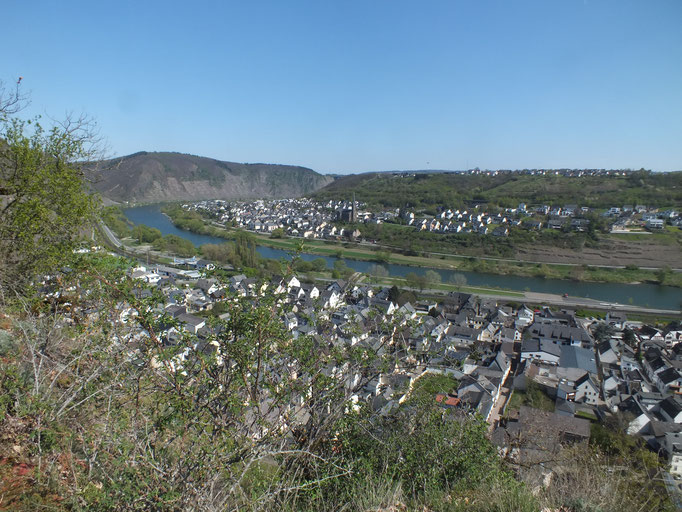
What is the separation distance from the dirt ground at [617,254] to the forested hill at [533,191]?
8990 millimetres

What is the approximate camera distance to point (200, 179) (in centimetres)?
6644

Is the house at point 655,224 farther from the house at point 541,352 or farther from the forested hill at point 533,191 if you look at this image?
the house at point 541,352

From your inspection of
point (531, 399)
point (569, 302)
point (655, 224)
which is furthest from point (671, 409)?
point (655, 224)

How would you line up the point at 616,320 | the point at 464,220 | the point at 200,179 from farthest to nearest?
the point at 200,179
the point at 464,220
the point at 616,320

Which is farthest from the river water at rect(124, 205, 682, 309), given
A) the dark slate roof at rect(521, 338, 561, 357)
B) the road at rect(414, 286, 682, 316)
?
the dark slate roof at rect(521, 338, 561, 357)

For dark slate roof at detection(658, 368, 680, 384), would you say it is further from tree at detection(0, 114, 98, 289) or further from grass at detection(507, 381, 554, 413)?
tree at detection(0, 114, 98, 289)

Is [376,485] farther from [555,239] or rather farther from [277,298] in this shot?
[555,239]

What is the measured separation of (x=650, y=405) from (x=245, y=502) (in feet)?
29.7

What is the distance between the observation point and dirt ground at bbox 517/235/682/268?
1972 cm

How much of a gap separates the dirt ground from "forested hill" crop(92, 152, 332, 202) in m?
43.7

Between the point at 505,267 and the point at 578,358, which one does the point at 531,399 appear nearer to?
the point at 578,358

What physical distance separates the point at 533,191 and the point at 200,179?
51.5 meters

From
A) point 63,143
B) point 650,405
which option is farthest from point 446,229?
point 63,143

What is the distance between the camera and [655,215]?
25.5m
